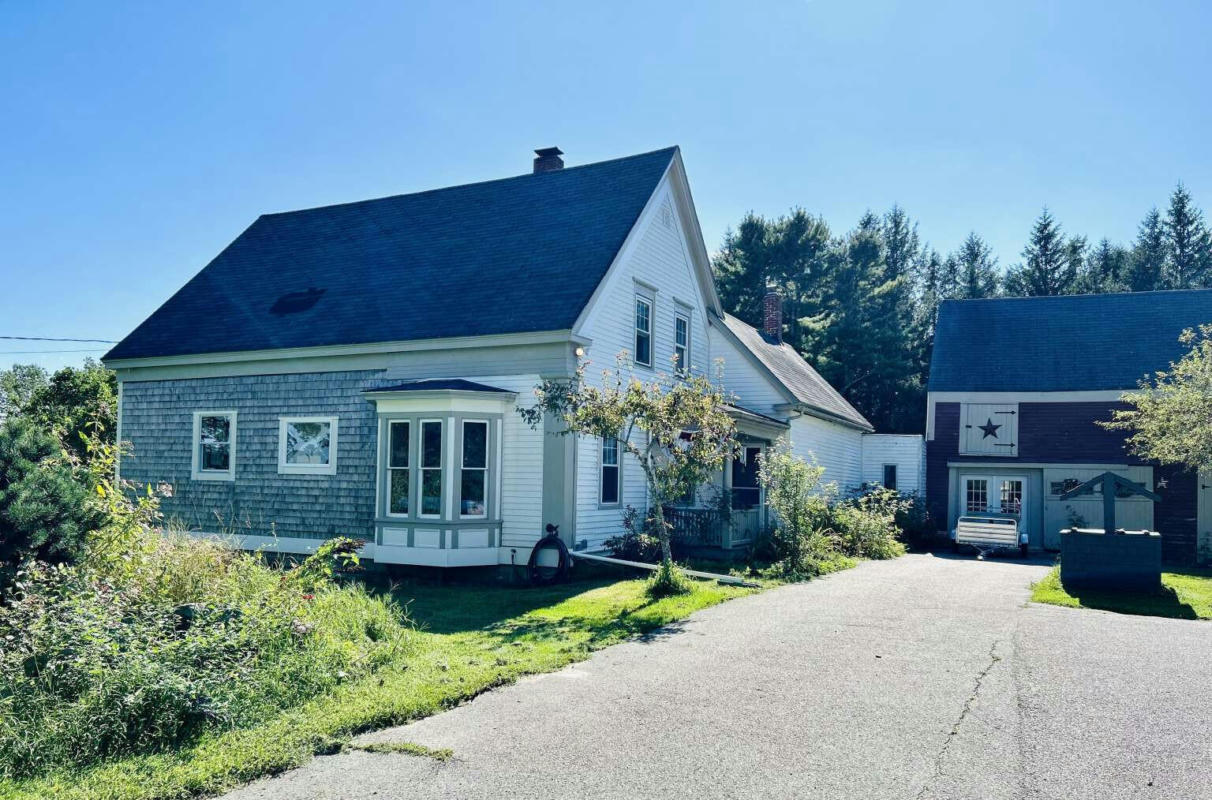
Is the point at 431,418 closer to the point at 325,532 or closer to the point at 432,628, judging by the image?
the point at 325,532

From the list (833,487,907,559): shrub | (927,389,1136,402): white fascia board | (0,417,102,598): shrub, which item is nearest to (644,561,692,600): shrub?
(0,417,102,598): shrub

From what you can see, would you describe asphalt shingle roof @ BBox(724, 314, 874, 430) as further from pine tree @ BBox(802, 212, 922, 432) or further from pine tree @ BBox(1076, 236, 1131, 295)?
pine tree @ BBox(1076, 236, 1131, 295)

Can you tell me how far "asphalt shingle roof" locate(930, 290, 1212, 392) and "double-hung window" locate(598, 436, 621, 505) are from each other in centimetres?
1369

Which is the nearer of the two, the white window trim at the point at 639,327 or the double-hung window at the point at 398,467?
the double-hung window at the point at 398,467

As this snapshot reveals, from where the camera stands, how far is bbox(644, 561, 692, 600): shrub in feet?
42.1

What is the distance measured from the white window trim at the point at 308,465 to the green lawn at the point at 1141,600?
38.8ft

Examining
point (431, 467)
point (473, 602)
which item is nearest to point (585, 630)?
point (473, 602)

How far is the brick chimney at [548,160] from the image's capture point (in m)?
20.7

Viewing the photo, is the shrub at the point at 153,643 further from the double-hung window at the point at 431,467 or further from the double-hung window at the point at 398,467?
the double-hung window at the point at 398,467

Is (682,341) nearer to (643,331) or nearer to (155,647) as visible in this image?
(643,331)

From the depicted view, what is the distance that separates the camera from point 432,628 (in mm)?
10789

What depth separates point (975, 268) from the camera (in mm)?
59000

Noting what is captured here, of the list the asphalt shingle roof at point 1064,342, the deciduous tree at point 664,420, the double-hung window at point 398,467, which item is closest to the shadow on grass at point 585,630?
the deciduous tree at point 664,420

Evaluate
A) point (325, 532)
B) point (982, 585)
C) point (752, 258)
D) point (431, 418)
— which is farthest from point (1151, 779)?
point (752, 258)
